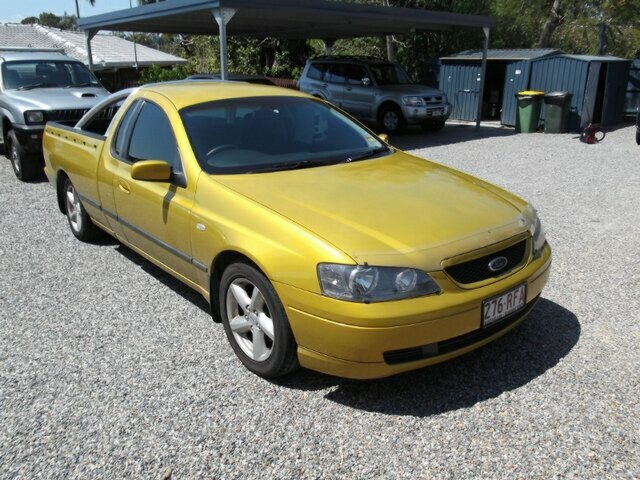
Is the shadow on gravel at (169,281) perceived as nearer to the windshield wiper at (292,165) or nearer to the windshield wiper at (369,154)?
the windshield wiper at (292,165)

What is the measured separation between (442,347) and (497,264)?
0.55m

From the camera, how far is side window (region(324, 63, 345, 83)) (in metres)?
14.6

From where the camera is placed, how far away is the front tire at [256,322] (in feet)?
9.62

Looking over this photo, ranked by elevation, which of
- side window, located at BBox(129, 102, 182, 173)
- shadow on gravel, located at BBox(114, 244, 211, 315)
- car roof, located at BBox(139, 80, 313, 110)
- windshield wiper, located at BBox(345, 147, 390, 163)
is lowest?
shadow on gravel, located at BBox(114, 244, 211, 315)

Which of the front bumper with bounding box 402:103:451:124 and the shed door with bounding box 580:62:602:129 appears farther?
the shed door with bounding box 580:62:602:129

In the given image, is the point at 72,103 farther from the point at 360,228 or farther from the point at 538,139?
the point at 538,139

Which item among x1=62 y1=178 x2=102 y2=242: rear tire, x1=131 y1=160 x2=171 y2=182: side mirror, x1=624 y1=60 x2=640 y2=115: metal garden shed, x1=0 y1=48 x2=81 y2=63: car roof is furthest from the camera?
x1=624 y1=60 x2=640 y2=115: metal garden shed

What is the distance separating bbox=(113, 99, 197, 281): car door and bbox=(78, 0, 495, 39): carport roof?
6555 millimetres

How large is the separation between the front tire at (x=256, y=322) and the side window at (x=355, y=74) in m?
11.8

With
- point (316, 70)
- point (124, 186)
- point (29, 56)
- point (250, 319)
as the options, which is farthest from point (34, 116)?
point (316, 70)

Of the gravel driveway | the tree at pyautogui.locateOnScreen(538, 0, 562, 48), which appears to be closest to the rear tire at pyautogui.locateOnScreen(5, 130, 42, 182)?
the gravel driveway

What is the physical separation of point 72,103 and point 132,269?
16.1 ft

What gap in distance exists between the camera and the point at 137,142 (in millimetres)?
4246

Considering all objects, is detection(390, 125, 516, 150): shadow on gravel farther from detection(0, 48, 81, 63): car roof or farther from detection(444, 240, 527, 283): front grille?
detection(444, 240, 527, 283): front grille
